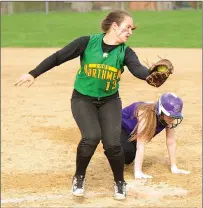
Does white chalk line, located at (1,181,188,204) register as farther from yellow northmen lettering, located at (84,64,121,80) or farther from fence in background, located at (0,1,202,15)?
fence in background, located at (0,1,202,15)

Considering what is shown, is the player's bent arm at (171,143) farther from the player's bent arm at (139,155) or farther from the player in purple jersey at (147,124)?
the player's bent arm at (139,155)

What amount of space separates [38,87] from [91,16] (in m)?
23.7

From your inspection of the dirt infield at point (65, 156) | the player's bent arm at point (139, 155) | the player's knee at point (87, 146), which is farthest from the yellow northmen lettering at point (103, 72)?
the dirt infield at point (65, 156)

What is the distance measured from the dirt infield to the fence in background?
85.2 ft

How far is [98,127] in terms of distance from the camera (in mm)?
5426

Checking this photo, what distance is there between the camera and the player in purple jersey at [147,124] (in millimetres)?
5934

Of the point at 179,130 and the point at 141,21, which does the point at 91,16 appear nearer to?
the point at 141,21

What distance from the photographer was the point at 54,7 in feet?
130

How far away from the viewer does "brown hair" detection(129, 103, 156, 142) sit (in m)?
6.14

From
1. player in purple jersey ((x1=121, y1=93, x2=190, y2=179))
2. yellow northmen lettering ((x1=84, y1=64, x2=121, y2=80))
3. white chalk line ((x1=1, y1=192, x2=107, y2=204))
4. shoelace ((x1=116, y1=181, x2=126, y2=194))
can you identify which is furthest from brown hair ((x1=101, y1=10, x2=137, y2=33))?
white chalk line ((x1=1, y1=192, x2=107, y2=204))

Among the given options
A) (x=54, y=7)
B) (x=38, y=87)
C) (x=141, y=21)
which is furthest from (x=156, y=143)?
(x=54, y=7)

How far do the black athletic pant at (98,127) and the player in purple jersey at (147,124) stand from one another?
61cm

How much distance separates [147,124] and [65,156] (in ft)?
4.63

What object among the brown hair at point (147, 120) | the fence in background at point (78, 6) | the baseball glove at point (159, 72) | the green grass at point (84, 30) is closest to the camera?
the baseball glove at point (159, 72)
